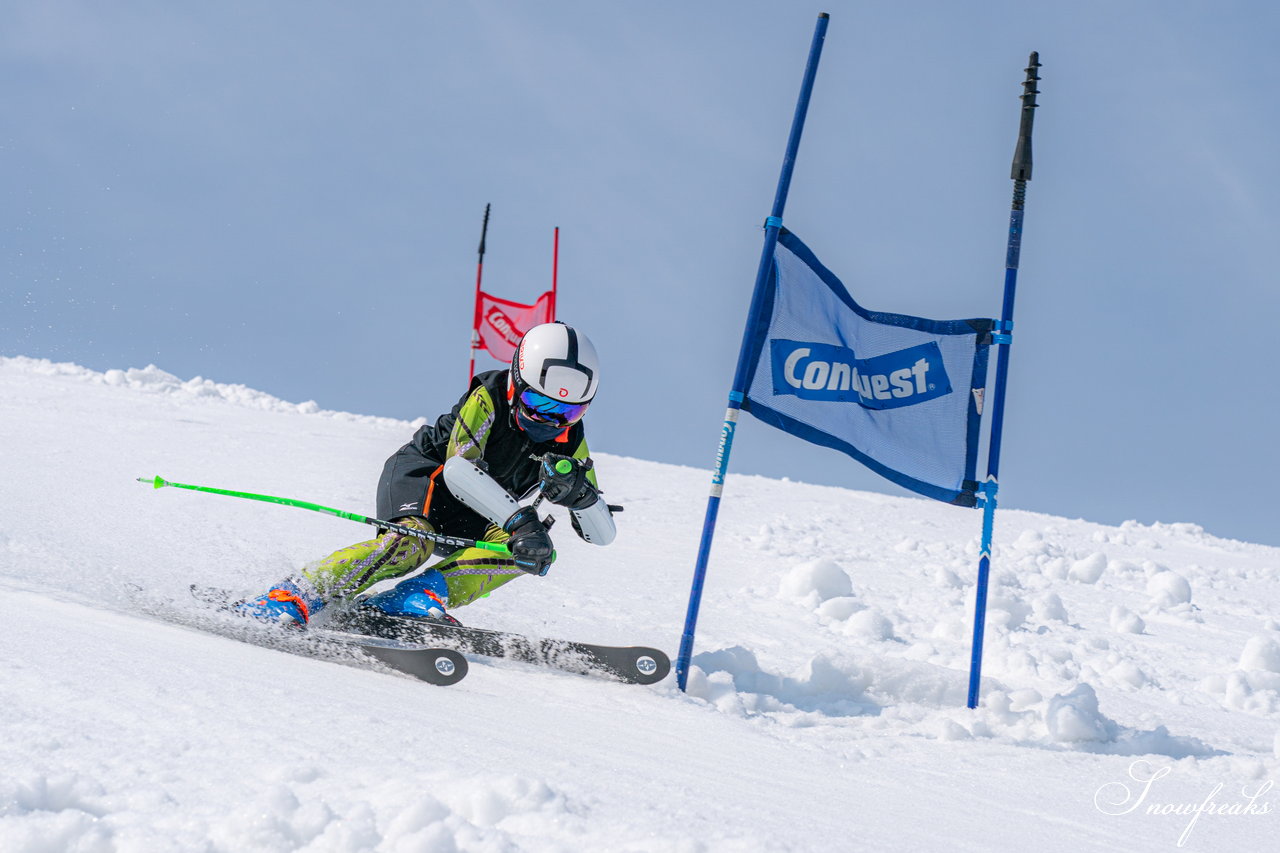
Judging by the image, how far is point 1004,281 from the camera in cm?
529

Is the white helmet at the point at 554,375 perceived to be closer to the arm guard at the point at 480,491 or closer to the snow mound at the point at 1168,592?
the arm guard at the point at 480,491

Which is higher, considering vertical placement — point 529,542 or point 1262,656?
point 1262,656

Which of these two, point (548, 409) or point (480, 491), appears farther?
point (548, 409)

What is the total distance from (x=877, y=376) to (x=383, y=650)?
2.97m

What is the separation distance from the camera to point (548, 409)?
16.1 feet

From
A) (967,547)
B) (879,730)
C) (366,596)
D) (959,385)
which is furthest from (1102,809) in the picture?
(967,547)

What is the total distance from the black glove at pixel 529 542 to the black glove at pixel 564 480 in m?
0.23

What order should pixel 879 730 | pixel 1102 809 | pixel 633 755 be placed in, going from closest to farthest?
1. pixel 633 755
2. pixel 1102 809
3. pixel 879 730

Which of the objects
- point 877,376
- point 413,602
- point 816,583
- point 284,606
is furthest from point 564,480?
point 816,583

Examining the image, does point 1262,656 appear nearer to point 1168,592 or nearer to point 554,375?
point 1168,592

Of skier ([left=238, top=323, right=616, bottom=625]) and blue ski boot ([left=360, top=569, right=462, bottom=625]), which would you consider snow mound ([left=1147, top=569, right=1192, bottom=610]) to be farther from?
blue ski boot ([left=360, top=569, right=462, bottom=625])

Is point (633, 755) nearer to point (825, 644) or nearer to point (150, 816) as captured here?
point (150, 816)

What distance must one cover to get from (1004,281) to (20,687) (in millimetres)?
4695

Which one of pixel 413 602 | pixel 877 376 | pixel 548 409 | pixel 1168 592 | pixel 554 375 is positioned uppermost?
pixel 877 376
